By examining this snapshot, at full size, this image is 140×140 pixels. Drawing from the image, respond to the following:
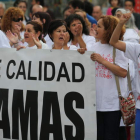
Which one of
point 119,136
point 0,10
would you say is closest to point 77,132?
point 119,136

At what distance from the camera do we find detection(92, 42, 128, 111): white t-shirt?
5.12 meters

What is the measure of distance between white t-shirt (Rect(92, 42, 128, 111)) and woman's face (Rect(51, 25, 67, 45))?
681 millimetres

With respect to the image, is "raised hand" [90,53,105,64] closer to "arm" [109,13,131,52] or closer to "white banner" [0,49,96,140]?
"white banner" [0,49,96,140]

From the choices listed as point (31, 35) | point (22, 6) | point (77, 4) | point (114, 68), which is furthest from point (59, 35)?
point (22, 6)

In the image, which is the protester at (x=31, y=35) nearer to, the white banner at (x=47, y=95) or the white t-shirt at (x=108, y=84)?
the white banner at (x=47, y=95)

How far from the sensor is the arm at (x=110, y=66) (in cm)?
501

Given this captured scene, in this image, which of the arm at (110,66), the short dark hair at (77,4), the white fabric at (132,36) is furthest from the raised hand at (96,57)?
the short dark hair at (77,4)

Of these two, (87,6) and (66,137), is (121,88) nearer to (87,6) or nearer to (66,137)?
(66,137)

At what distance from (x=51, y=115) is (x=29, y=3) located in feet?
29.7

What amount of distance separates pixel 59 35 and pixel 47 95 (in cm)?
93

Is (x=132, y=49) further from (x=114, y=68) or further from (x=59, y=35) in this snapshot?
(x=59, y=35)

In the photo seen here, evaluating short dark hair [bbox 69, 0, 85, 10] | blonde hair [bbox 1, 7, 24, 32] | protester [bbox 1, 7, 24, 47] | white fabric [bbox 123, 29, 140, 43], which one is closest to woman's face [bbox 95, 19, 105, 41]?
protester [bbox 1, 7, 24, 47]

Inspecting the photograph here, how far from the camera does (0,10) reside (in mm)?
10078

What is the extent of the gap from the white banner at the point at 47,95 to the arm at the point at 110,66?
0.21 ft
